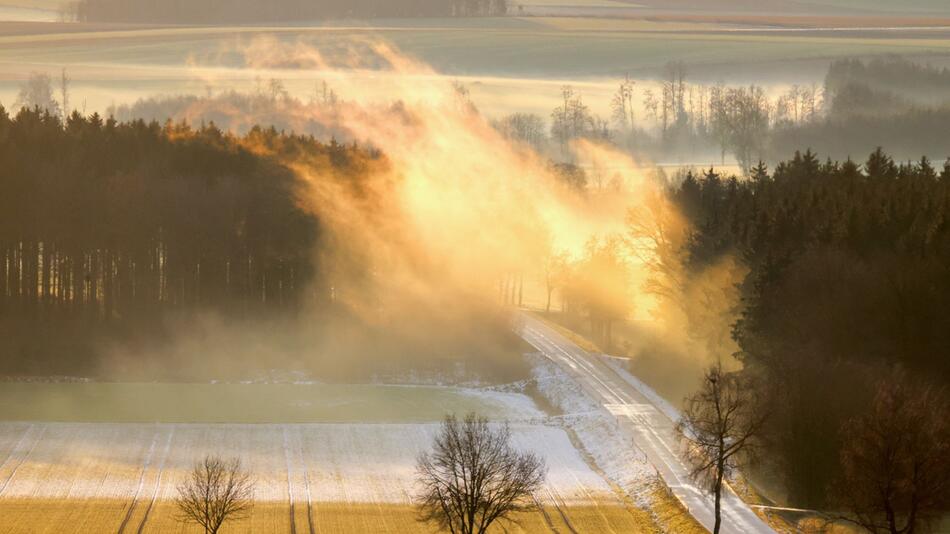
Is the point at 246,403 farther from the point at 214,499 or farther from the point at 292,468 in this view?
the point at 214,499

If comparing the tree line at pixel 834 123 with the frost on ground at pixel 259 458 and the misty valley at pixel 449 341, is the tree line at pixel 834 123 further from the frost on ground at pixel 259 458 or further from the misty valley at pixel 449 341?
the frost on ground at pixel 259 458

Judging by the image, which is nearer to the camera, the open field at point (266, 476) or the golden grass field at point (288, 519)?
the golden grass field at point (288, 519)

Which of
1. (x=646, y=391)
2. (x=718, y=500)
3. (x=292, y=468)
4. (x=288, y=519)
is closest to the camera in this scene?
(x=718, y=500)

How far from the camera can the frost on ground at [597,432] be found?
70125 millimetres

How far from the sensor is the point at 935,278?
244 ft

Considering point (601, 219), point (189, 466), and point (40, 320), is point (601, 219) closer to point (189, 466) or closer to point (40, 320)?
point (40, 320)

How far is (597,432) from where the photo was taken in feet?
263

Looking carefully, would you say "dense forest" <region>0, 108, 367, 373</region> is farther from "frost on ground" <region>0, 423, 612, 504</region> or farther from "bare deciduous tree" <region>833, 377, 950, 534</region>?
"bare deciduous tree" <region>833, 377, 950, 534</region>

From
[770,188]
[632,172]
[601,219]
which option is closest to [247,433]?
[770,188]

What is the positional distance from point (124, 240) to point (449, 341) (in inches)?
902

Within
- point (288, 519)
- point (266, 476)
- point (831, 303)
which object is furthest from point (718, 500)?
point (266, 476)

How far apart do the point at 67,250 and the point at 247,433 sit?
27.7 metres

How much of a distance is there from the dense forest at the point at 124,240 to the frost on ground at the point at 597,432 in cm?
2075

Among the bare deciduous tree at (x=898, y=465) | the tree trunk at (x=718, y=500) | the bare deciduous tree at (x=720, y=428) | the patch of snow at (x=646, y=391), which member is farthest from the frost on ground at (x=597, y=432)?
the bare deciduous tree at (x=898, y=465)
